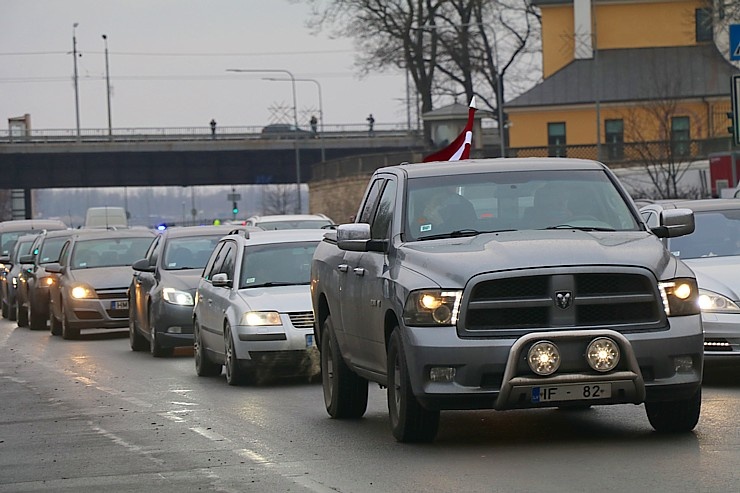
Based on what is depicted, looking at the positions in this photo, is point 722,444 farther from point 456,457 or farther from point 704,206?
point 704,206

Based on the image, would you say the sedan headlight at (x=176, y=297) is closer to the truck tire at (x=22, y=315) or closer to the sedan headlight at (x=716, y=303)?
the sedan headlight at (x=716, y=303)

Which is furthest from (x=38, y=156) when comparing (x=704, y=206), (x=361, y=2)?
(x=704, y=206)

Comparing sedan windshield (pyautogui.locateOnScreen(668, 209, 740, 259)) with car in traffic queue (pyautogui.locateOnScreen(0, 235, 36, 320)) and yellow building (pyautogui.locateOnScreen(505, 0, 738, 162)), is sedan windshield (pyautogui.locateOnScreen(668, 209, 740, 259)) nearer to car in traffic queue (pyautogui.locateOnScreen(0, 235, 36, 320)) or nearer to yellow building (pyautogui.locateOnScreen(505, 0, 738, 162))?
car in traffic queue (pyautogui.locateOnScreen(0, 235, 36, 320))

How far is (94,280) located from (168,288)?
5175 millimetres

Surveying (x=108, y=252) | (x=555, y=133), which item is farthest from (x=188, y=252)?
(x=555, y=133)

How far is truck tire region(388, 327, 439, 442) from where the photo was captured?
10172 millimetres

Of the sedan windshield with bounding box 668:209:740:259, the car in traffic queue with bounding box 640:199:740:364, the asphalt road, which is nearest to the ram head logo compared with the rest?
the asphalt road

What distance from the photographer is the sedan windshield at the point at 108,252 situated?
2686cm

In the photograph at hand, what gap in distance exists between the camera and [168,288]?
21.0m

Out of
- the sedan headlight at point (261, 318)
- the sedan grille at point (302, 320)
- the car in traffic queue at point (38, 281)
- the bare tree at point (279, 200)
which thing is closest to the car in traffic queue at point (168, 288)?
the sedan headlight at point (261, 318)

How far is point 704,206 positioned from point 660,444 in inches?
250

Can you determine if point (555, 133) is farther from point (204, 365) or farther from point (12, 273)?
point (204, 365)

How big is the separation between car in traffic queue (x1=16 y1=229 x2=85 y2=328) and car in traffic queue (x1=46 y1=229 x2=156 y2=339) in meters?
1.11

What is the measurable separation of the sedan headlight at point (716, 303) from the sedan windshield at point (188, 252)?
912 cm
